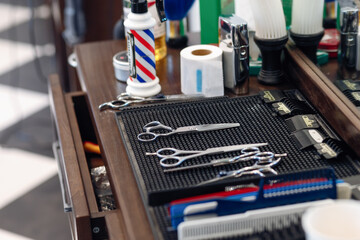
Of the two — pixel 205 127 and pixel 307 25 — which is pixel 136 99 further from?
pixel 307 25

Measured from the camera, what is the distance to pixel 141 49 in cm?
127

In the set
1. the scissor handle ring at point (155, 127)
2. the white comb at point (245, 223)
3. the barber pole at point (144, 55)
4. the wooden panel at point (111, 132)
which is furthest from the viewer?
the barber pole at point (144, 55)

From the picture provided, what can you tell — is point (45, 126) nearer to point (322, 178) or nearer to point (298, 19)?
point (298, 19)

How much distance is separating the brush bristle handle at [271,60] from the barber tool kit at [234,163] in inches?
2.0

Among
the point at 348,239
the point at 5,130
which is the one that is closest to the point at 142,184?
the point at 348,239

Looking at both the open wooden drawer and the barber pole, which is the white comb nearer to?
the open wooden drawer

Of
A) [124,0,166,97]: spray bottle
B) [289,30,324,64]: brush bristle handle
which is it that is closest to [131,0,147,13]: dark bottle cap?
[124,0,166,97]: spray bottle

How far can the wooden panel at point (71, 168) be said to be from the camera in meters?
1.04

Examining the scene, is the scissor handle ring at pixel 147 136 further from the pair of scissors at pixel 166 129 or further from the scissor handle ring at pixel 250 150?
the scissor handle ring at pixel 250 150

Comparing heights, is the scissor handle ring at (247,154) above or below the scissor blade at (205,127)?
Answer: below

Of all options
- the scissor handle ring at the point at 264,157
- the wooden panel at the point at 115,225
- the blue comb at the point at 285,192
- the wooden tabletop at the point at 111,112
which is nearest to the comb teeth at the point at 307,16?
the wooden tabletop at the point at 111,112

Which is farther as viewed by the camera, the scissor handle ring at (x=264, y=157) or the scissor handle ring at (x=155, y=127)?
the scissor handle ring at (x=155, y=127)

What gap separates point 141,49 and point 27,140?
1412mm

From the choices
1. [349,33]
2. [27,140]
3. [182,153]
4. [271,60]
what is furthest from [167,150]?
[27,140]
